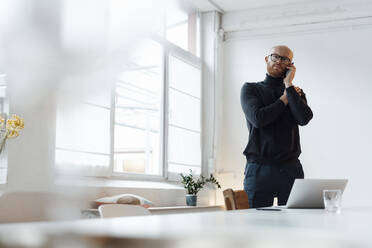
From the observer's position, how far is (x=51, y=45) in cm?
77

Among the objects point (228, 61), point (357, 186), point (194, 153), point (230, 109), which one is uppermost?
point (228, 61)

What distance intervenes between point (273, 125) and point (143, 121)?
113 inches

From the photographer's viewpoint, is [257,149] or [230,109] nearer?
[257,149]

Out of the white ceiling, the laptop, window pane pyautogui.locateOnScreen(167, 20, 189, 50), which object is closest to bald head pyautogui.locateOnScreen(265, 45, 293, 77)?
the laptop

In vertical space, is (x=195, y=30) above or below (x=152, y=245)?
above

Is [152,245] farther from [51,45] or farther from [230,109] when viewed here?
[230,109]

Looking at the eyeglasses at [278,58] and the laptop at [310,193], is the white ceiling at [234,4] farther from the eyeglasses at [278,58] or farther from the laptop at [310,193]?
the laptop at [310,193]

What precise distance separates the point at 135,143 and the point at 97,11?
4656mm

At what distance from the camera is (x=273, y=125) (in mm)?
2621

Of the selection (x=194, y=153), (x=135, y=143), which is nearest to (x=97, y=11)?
(x=135, y=143)

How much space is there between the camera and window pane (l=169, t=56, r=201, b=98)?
5.55 meters

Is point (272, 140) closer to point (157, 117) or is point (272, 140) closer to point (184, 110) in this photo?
point (157, 117)

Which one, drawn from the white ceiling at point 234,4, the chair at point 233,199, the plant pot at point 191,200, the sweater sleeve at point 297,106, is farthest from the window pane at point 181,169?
the chair at point 233,199

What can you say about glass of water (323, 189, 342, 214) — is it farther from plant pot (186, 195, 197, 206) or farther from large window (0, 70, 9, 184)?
plant pot (186, 195, 197, 206)
